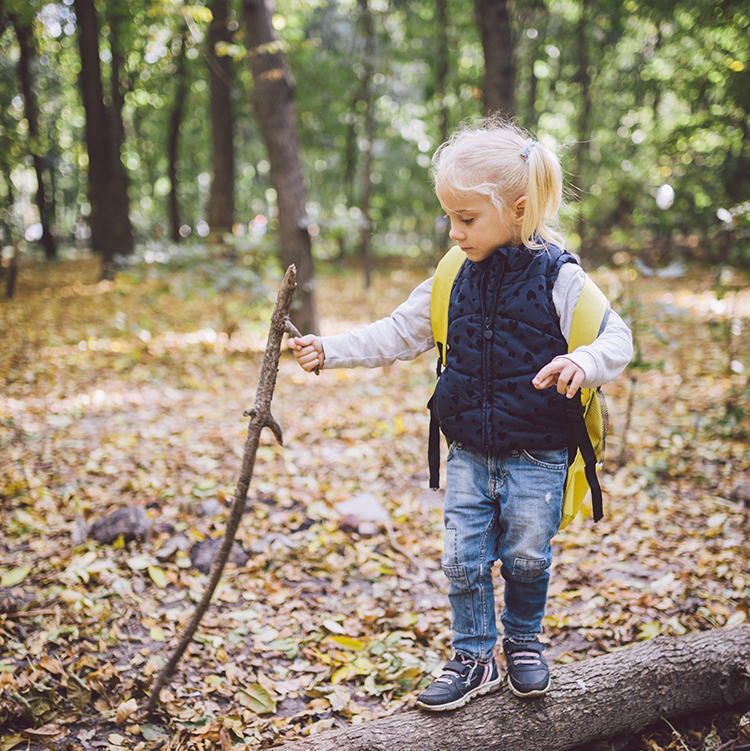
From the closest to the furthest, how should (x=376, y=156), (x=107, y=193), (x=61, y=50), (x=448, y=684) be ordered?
(x=448, y=684)
(x=107, y=193)
(x=61, y=50)
(x=376, y=156)

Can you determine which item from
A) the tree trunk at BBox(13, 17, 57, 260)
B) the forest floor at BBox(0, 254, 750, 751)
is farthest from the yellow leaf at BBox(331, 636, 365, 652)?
the tree trunk at BBox(13, 17, 57, 260)

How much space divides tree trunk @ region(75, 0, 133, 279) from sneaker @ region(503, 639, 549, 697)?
444 inches

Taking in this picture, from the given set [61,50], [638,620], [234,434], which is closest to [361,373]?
[234,434]

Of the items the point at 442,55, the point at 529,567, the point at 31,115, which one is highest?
the point at 442,55

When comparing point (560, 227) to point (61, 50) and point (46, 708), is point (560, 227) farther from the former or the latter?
point (61, 50)

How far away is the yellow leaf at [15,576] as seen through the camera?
284 centimetres

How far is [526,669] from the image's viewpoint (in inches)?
80.3

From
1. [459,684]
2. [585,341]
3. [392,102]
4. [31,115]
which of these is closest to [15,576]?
[459,684]

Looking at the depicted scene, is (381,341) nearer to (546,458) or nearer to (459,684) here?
(546,458)

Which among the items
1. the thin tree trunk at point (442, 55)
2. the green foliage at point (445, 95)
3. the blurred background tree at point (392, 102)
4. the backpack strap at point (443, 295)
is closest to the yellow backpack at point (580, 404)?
the backpack strap at point (443, 295)

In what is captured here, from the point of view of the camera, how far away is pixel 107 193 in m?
11.9

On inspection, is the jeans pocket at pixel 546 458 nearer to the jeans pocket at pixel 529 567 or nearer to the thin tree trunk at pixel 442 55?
the jeans pocket at pixel 529 567

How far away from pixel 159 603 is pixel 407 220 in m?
23.2

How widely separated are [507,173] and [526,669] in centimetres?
170
